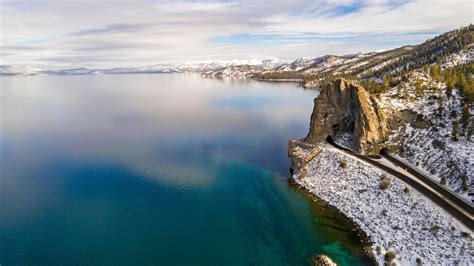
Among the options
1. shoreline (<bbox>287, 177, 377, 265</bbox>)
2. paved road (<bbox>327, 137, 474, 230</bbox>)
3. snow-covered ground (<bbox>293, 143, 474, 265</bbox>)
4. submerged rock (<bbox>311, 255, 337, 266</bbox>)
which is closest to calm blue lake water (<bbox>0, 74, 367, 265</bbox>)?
shoreline (<bbox>287, 177, 377, 265</bbox>)

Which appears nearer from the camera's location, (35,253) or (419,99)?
(35,253)

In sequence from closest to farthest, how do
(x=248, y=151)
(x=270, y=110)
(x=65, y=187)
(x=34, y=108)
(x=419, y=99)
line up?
(x=65, y=187) < (x=419, y=99) < (x=248, y=151) < (x=270, y=110) < (x=34, y=108)

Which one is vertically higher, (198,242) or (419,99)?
(419,99)

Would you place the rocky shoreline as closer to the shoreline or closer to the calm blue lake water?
the shoreline

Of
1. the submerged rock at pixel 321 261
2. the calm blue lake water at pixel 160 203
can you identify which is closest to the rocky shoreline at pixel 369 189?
the calm blue lake water at pixel 160 203

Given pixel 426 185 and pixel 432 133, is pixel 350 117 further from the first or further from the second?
pixel 426 185

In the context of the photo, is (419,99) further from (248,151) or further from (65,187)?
(65,187)

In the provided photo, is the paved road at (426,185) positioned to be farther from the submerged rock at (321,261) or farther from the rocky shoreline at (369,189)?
the submerged rock at (321,261)

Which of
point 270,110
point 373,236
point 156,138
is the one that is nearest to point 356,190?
point 373,236
